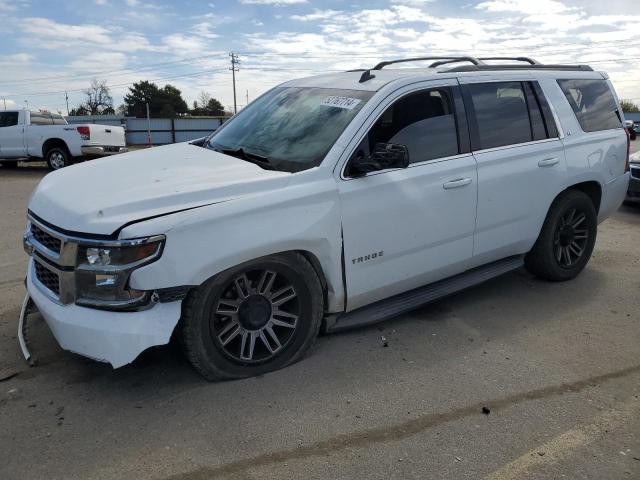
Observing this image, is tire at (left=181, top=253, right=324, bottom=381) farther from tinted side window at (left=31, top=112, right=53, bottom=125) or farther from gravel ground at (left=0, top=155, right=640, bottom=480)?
tinted side window at (left=31, top=112, right=53, bottom=125)

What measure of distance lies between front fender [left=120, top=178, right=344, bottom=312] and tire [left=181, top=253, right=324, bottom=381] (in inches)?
4.3

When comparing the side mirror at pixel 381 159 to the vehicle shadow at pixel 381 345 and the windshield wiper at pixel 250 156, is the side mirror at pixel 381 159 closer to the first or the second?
the windshield wiper at pixel 250 156

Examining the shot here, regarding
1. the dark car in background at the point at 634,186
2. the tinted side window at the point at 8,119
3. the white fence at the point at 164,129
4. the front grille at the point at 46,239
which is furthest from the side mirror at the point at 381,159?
the white fence at the point at 164,129

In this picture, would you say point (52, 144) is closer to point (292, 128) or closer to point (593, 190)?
point (292, 128)

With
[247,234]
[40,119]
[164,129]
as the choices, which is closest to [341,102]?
[247,234]

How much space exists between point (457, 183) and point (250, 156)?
148cm

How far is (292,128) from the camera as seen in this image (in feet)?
13.0

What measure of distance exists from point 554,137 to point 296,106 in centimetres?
225

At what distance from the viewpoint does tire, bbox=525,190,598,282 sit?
16.1 feet

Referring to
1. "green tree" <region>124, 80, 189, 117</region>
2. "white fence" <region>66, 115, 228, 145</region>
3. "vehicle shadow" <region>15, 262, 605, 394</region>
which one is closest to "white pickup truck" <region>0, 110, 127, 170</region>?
"vehicle shadow" <region>15, 262, 605, 394</region>

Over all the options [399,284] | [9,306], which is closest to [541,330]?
[399,284]

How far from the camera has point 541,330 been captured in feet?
13.9

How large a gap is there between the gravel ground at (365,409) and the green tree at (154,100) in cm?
7567

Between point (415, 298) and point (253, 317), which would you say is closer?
point (253, 317)
